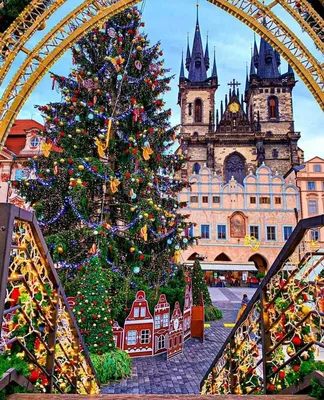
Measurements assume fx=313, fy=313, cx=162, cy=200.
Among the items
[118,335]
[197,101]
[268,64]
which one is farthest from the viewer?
[268,64]

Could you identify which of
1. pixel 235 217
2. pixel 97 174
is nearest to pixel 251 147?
pixel 235 217

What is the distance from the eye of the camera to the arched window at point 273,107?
38.7 m

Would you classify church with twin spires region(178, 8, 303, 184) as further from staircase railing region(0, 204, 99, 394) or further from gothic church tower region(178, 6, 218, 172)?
staircase railing region(0, 204, 99, 394)

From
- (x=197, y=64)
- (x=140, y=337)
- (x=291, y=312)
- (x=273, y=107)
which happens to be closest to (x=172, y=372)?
(x=140, y=337)

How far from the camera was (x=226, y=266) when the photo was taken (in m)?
25.7

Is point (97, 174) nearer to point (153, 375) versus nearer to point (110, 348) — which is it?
point (110, 348)

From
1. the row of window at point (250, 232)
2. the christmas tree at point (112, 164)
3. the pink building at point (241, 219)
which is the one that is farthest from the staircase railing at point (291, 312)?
the row of window at point (250, 232)

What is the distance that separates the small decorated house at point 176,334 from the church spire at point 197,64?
38178 millimetres

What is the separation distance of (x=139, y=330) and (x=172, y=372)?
1.32 metres

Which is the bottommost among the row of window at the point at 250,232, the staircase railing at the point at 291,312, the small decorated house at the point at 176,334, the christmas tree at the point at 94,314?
the small decorated house at the point at 176,334

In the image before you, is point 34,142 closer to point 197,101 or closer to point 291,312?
point 291,312

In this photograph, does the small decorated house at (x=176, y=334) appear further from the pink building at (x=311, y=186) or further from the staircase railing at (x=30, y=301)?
the pink building at (x=311, y=186)

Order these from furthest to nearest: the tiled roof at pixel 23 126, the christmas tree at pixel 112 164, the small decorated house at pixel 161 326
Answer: the tiled roof at pixel 23 126, the christmas tree at pixel 112 164, the small decorated house at pixel 161 326

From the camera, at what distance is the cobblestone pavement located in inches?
217
